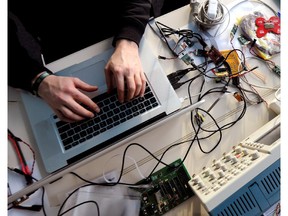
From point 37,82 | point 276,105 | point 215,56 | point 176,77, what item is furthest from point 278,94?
point 37,82

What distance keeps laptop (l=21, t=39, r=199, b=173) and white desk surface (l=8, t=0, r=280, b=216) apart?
0.15 ft

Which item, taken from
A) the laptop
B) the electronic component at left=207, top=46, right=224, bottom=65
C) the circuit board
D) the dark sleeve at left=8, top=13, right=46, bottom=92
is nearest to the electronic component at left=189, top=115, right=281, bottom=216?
the circuit board

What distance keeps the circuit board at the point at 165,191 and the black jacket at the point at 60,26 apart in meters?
0.48

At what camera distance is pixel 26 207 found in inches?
32.3

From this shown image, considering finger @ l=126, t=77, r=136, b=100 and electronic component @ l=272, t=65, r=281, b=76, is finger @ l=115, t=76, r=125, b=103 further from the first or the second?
electronic component @ l=272, t=65, r=281, b=76

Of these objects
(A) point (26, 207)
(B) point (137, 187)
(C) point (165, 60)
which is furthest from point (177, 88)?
(A) point (26, 207)

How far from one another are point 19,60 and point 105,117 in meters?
0.34

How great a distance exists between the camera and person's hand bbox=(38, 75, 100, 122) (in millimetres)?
811

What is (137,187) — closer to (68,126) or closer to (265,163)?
(68,126)

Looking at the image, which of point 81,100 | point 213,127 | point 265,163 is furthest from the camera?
point 213,127

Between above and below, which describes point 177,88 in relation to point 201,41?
below

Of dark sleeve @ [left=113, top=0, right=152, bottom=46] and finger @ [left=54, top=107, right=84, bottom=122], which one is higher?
dark sleeve @ [left=113, top=0, right=152, bottom=46]

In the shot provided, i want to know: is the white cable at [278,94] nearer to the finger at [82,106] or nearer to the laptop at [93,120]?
the laptop at [93,120]

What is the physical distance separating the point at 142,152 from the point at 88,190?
0.22 m
